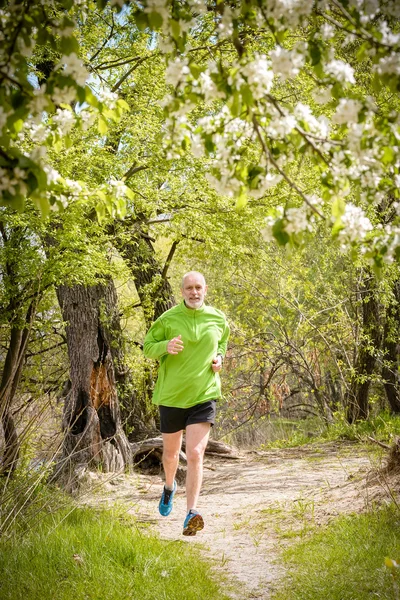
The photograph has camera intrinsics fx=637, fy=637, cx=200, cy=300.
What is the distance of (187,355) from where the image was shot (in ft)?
17.0

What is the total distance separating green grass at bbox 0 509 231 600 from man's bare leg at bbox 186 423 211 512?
0.40 m

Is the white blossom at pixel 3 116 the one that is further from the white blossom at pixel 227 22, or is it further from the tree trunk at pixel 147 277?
the tree trunk at pixel 147 277

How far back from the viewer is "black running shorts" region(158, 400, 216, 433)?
5.11 meters

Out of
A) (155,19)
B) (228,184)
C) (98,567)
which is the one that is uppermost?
(155,19)

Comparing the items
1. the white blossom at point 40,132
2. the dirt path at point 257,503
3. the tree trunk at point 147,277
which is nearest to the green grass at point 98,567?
the dirt path at point 257,503

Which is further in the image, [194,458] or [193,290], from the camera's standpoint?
[193,290]

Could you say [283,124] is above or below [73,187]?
above

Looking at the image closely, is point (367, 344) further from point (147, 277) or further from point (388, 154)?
point (388, 154)

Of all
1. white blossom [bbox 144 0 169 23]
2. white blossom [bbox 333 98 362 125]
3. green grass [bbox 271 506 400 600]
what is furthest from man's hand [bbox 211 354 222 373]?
white blossom [bbox 144 0 169 23]

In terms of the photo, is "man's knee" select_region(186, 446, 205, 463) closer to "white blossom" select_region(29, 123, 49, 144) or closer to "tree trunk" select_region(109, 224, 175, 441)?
"white blossom" select_region(29, 123, 49, 144)

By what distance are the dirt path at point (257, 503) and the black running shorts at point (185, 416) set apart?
94 centimetres

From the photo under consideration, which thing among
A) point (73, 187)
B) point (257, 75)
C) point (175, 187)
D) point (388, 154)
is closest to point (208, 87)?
point (257, 75)

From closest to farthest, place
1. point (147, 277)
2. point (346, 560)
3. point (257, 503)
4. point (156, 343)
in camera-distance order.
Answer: point (346, 560)
point (156, 343)
point (257, 503)
point (147, 277)

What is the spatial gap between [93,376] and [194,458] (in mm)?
3628
